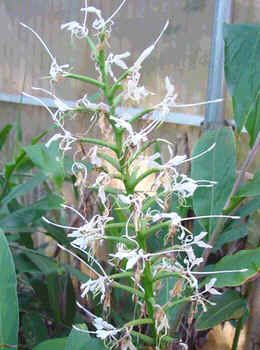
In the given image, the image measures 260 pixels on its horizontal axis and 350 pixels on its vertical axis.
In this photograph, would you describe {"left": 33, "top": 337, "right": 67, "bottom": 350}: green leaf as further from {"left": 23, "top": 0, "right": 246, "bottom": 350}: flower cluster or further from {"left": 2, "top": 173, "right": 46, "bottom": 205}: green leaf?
{"left": 2, "top": 173, "right": 46, "bottom": 205}: green leaf

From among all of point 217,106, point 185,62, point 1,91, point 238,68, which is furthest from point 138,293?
point 1,91

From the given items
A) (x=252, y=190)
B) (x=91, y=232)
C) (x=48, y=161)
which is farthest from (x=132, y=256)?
(x=48, y=161)

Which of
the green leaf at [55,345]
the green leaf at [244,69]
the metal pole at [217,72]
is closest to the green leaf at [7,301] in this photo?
the green leaf at [55,345]

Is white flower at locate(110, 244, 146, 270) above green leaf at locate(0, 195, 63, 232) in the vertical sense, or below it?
above

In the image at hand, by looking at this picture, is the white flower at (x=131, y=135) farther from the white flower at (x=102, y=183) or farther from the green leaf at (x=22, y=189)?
the green leaf at (x=22, y=189)

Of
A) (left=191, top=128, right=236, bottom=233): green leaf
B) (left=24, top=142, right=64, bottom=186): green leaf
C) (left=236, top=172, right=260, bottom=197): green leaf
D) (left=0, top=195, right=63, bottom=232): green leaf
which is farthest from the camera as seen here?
(left=0, top=195, right=63, bottom=232): green leaf

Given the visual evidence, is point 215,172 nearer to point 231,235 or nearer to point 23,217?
point 231,235

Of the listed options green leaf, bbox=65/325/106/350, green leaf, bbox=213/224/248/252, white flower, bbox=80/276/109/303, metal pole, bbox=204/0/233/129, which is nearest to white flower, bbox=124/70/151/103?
white flower, bbox=80/276/109/303
